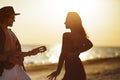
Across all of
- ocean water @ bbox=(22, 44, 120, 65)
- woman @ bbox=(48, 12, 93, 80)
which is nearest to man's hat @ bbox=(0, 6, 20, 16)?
ocean water @ bbox=(22, 44, 120, 65)

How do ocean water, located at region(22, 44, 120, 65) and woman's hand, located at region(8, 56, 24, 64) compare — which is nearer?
woman's hand, located at region(8, 56, 24, 64)

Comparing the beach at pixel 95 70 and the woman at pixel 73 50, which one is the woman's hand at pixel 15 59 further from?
the woman at pixel 73 50

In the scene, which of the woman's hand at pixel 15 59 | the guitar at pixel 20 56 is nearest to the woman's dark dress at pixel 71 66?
the guitar at pixel 20 56

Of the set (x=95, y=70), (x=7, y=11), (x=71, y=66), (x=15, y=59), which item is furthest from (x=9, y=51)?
(x=95, y=70)

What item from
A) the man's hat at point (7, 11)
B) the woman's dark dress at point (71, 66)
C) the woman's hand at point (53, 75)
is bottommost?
the woman's hand at point (53, 75)

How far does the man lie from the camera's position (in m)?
1.87

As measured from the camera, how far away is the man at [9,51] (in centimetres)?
187

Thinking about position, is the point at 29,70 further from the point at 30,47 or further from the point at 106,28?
the point at 106,28

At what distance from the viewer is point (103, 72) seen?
210cm

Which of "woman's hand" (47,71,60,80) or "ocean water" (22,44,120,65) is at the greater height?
"ocean water" (22,44,120,65)

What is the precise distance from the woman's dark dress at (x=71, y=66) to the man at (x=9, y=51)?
232 mm

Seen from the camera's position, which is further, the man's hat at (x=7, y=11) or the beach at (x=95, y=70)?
the beach at (x=95, y=70)

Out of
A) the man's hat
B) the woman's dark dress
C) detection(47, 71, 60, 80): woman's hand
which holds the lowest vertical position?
detection(47, 71, 60, 80): woman's hand

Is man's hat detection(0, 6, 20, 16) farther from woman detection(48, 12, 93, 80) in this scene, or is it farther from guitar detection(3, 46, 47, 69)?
woman detection(48, 12, 93, 80)
